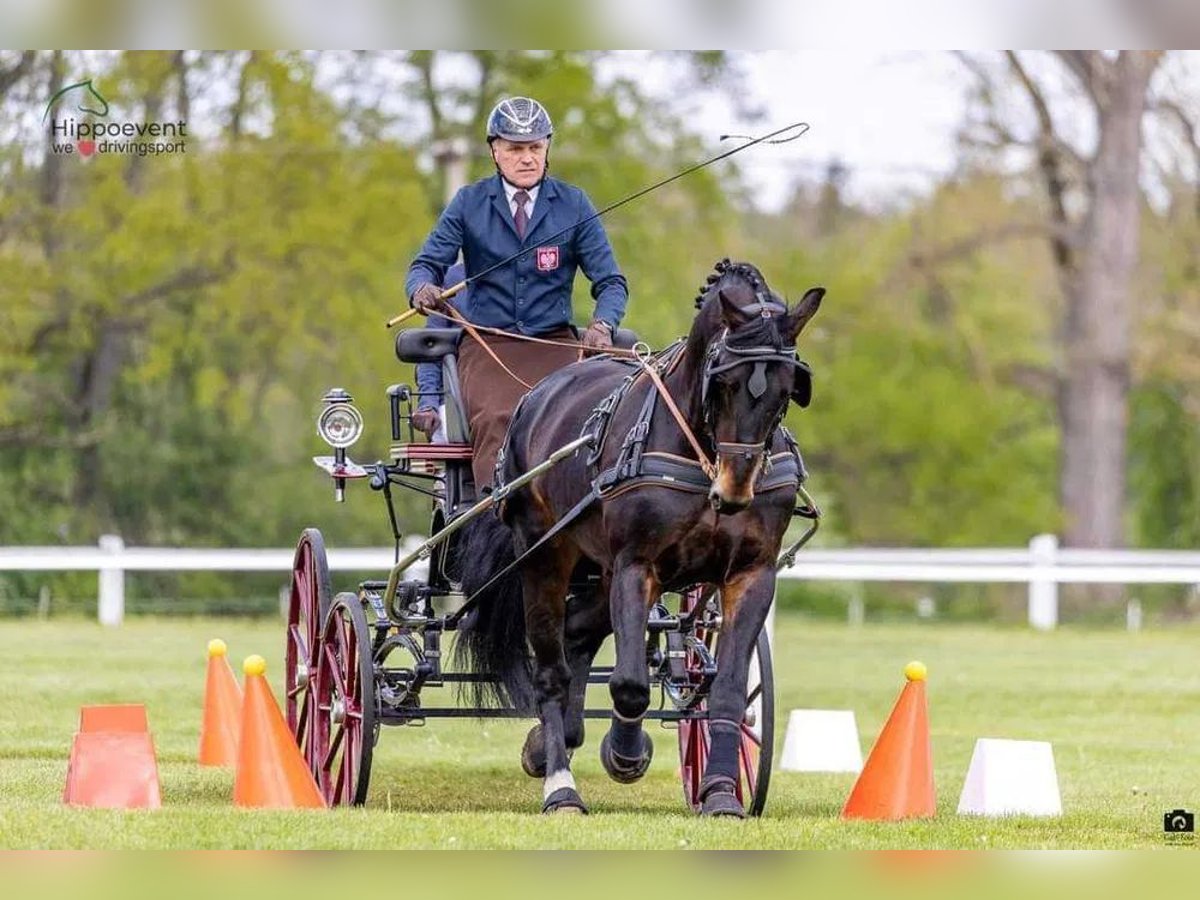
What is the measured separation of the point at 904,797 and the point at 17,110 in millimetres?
15698

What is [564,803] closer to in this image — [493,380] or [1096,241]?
[493,380]

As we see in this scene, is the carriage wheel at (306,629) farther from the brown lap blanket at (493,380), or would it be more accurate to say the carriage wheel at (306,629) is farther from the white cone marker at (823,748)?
the white cone marker at (823,748)

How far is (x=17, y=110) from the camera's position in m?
21.7

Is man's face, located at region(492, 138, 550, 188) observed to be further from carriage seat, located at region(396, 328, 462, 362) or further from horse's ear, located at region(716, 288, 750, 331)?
horse's ear, located at region(716, 288, 750, 331)

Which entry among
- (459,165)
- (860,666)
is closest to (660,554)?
(860,666)

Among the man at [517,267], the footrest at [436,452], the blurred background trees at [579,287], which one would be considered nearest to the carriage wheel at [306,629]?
the footrest at [436,452]

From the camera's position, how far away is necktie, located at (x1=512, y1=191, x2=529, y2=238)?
885cm

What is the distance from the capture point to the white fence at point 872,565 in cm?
1664

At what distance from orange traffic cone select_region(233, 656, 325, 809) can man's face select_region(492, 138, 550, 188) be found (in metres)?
2.10

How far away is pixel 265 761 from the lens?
8.13 m

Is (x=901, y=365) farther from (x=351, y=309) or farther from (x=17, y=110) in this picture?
(x=17, y=110)

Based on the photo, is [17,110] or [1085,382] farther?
[1085,382]
